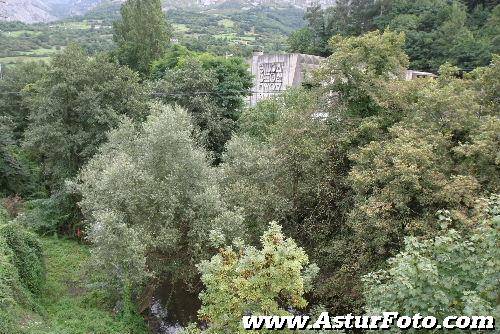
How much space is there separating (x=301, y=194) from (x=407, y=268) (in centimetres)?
749

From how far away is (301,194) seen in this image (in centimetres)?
1391

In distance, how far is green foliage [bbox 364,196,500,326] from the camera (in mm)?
5918

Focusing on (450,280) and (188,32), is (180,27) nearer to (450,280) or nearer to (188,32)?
(188,32)

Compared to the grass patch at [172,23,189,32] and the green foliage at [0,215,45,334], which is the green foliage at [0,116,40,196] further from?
the grass patch at [172,23,189,32]

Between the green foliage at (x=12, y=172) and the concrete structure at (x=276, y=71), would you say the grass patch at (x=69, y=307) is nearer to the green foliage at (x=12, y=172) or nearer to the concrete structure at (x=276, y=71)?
the green foliage at (x=12, y=172)

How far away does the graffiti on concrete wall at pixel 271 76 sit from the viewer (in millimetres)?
29234

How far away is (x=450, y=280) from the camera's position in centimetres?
648

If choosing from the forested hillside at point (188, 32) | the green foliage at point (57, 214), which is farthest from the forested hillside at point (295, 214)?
the forested hillside at point (188, 32)

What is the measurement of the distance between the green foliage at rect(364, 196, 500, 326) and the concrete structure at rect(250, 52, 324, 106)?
71.6 feet

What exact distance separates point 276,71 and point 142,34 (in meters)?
13.7

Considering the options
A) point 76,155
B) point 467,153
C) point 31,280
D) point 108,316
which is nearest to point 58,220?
point 76,155

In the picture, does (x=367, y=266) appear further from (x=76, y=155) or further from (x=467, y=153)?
(x=76, y=155)

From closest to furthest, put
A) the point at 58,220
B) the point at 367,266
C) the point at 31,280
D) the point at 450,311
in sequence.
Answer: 1. the point at 450,311
2. the point at 367,266
3. the point at 31,280
4. the point at 58,220

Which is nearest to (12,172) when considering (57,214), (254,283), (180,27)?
(57,214)
